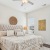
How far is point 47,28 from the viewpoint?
5.80 meters

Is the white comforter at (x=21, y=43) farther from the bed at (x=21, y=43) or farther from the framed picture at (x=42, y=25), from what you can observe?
the framed picture at (x=42, y=25)

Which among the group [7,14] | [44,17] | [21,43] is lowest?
[21,43]

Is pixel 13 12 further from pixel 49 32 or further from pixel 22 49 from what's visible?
pixel 22 49

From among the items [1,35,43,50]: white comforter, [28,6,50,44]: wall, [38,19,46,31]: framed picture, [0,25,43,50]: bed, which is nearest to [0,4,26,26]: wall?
[28,6,50,44]: wall

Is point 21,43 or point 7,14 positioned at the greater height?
point 7,14

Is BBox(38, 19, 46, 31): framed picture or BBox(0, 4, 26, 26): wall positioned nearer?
BBox(0, 4, 26, 26): wall

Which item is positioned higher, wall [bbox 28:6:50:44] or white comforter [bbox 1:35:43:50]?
wall [bbox 28:6:50:44]

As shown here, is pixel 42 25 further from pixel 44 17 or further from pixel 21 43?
pixel 21 43

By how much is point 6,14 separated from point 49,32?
3.40 meters

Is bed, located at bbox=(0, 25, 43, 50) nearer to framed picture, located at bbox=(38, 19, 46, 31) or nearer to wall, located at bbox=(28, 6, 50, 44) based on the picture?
wall, located at bbox=(28, 6, 50, 44)

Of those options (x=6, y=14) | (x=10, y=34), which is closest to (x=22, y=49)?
(x=10, y=34)

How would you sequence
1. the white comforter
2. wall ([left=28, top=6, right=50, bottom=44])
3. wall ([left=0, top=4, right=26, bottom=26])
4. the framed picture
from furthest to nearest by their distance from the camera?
the framed picture, wall ([left=28, top=6, right=50, bottom=44]), wall ([left=0, top=4, right=26, bottom=26]), the white comforter

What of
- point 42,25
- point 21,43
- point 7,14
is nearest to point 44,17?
point 42,25

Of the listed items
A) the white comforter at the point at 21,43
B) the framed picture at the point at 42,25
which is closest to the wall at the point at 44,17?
the framed picture at the point at 42,25
